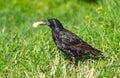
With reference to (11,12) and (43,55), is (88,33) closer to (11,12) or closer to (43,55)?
(43,55)

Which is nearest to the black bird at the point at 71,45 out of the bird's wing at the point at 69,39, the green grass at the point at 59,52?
the bird's wing at the point at 69,39

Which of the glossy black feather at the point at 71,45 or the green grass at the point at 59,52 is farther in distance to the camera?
the glossy black feather at the point at 71,45

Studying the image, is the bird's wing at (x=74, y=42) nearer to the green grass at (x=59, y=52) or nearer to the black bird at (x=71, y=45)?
the black bird at (x=71, y=45)

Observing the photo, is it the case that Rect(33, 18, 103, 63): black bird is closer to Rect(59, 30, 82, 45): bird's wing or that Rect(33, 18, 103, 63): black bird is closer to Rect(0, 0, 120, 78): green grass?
Rect(59, 30, 82, 45): bird's wing

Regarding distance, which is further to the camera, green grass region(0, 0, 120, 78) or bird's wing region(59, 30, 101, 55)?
bird's wing region(59, 30, 101, 55)

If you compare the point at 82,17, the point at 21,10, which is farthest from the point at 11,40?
the point at 21,10

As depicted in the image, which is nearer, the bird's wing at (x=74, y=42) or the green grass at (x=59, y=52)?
the green grass at (x=59, y=52)

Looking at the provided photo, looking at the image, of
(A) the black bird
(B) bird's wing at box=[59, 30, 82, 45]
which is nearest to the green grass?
(A) the black bird

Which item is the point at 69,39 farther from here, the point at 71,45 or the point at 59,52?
the point at 59,52

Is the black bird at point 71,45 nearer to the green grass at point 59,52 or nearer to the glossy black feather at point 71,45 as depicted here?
the glossy black feather at point 71,45

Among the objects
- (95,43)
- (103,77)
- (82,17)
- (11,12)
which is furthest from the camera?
(11,12)

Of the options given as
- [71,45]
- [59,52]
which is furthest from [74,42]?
[59,52]
